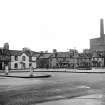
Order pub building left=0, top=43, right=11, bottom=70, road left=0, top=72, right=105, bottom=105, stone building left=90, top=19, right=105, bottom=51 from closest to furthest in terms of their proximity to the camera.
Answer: road left=0, top=72, right=105, bottom=105 < pub building left=0, top=43, right=11, bottom=70 < stone building left=90, top=19, right=105, bottom=51

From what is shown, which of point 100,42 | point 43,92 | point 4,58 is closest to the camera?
point 43,92

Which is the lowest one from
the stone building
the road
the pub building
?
the road

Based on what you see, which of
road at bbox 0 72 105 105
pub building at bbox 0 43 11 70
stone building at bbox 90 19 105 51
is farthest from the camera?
stone building at bbox 90 19 105 51

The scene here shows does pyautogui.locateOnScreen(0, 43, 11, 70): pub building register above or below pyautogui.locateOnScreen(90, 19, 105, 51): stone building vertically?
below

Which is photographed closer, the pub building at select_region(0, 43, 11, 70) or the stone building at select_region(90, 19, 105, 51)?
the pub building at select_region(0, 43, 11, 70)

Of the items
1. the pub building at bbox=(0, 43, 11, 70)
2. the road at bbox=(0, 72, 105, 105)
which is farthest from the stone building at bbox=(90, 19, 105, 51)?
the road at bbox=(0, 72, 105, 105)

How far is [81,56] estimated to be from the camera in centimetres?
8269

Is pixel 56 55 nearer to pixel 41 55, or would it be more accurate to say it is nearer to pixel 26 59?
pixel 41 55

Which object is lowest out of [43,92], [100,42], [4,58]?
[43,92]

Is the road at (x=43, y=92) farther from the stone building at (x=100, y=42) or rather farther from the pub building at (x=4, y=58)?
the stone building at (x=100, y=42)

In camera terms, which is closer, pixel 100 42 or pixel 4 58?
pixel 4 58

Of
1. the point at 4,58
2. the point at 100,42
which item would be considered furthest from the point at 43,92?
the point at 100,42

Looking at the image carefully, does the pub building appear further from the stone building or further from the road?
the stone building

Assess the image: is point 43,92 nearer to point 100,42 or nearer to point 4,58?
point 4,58
